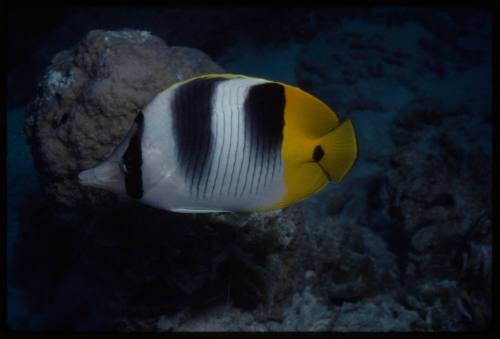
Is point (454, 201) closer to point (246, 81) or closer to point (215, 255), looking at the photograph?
point (215, 255)

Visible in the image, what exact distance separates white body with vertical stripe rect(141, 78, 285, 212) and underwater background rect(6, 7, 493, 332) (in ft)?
4.07

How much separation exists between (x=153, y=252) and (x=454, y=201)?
3106mm


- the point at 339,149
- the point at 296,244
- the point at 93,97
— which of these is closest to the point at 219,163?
the point at 339,149

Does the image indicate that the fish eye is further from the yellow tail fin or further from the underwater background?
the underwater background

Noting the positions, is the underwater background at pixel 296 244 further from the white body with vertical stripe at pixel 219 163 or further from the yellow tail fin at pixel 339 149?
the yellow tail fin at pixel 339 149

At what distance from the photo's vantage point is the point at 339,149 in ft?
4.57

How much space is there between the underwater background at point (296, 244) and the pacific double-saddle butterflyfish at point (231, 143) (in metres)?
1.25

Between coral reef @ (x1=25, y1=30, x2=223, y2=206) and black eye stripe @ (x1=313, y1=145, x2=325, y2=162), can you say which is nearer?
black eye stripe @ (x1=313, y1=145, x2=325, y2=162)

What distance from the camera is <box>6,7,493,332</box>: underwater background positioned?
281 centimetres

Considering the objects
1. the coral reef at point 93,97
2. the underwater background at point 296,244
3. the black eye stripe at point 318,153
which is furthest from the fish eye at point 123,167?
the underwater background at point 296,244

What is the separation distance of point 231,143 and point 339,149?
41 centimetres

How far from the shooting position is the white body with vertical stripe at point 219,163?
53.9 inches

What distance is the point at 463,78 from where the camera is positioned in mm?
7805

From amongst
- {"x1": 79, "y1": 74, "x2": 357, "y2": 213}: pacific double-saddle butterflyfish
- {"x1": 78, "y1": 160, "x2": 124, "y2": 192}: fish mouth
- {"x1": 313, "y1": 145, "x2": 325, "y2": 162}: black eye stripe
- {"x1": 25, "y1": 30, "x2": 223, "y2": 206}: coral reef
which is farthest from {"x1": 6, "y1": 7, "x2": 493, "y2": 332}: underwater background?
{"x1": 313, "y1": 145, "x2": 325, "y2": 162}: black eye stripe
